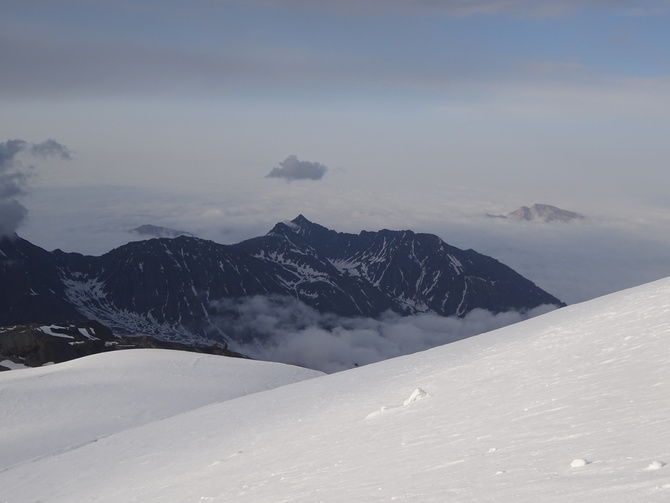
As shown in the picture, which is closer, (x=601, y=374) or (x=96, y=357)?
(x=601, y=374)

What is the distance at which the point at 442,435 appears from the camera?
47.5 feet

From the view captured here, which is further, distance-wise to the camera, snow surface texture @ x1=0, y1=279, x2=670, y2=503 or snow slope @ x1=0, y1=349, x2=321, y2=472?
snow slope @ x1=0, y1=349, x2=321, y2=472

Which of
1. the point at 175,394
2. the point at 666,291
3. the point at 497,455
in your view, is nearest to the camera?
the point at 497,455

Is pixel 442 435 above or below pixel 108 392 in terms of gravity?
above

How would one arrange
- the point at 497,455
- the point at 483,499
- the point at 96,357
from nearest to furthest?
1. the point at 483,499
2. the point at 497,455
3. the point at 96,357

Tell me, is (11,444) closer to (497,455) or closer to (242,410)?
(242,410)

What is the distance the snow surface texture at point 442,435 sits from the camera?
10164 mm

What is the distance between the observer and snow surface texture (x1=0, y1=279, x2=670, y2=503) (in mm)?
10164

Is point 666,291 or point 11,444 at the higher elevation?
point 666,291

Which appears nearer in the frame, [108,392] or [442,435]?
[442,435]

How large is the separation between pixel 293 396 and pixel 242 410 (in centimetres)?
199

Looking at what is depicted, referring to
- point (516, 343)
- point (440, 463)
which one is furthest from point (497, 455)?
point (516, 343)

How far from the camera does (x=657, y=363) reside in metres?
14.7

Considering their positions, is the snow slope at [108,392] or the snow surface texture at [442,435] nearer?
the snow surface texture at [442,435]
